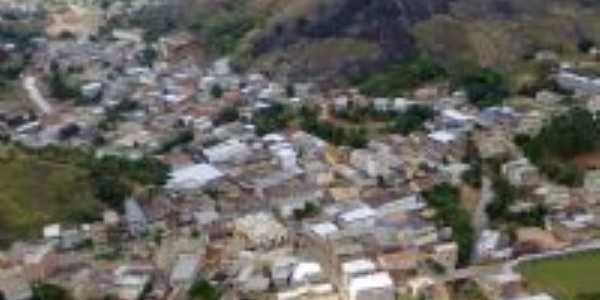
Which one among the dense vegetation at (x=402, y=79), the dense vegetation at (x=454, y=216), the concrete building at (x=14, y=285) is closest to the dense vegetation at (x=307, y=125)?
the dense vegetation at (x=402, y=79)

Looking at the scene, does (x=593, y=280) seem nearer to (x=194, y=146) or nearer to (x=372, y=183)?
(x=372, y=183)

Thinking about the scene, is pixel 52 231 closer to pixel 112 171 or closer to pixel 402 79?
pixel 112 171

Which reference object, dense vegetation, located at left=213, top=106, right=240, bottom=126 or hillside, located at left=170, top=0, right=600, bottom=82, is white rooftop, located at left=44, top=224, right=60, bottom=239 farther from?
hillside, located at left=170, top=0, right=600, bottom=82

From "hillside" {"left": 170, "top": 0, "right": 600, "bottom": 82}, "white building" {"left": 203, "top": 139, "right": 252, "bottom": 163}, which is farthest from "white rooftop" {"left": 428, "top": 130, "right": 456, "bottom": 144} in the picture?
Answer: "hillside" {"left": 170, "top": 0, "right": 600, "bottom": 82}

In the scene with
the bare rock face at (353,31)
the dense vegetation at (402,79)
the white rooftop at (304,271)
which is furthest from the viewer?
the bare rock face at (353,31)

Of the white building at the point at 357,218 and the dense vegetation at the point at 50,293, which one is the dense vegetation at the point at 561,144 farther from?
the dense vegetation at the point at 50,293

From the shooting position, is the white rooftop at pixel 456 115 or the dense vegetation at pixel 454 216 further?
the white rooftop at pixel 456 115
